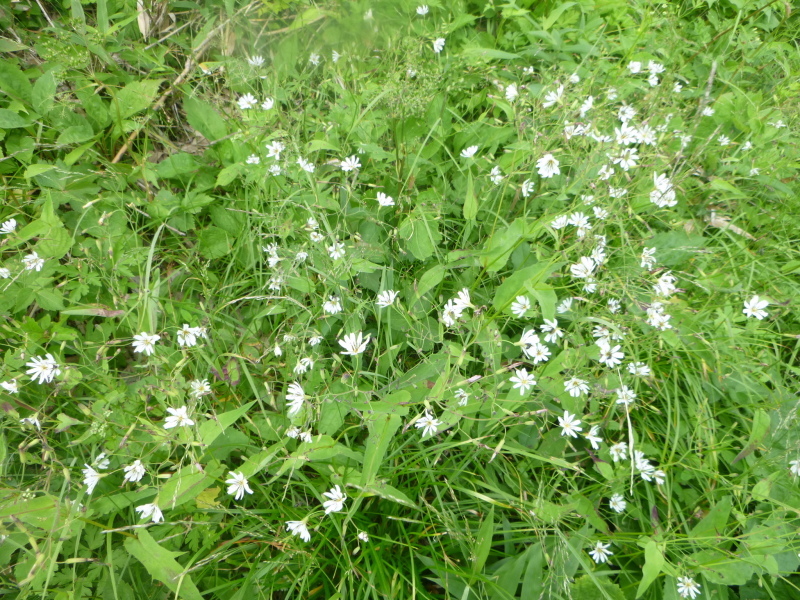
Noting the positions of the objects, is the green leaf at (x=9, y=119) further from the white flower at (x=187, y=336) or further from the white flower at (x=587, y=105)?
the white flower at (x=587, y=105)

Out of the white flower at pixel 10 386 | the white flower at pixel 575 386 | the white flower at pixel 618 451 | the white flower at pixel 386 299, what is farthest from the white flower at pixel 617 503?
the white flower at pixel 10 386

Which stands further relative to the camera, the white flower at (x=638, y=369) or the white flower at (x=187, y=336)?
the white flower at (x=638, y=369)

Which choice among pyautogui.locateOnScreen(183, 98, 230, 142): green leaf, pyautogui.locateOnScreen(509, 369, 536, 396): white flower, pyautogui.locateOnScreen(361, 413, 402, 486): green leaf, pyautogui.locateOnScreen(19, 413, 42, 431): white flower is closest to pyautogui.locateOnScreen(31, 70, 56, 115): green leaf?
pyautogui.locateOnScreen(183, 98, 230, 142): green leaf

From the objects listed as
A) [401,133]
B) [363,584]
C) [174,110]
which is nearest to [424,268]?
[401,133]

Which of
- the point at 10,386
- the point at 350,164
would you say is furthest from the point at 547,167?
the point at 10,386

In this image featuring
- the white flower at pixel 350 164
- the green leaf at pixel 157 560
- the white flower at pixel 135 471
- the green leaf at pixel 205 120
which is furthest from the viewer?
the green leaf at pixel 205 120

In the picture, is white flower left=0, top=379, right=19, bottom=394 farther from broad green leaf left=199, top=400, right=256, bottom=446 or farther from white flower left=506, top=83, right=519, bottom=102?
white flower left=506, top=83, right=519, bottom=102
